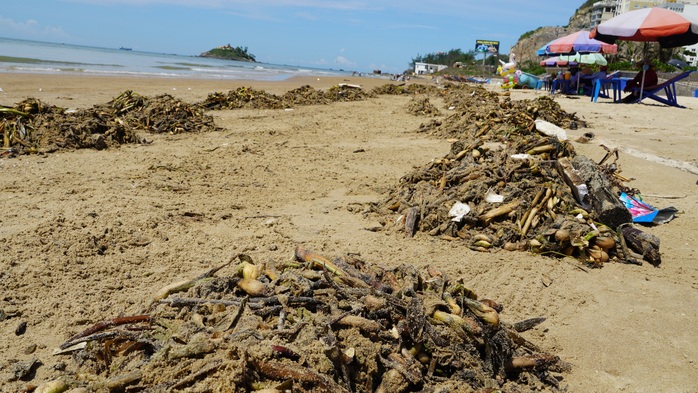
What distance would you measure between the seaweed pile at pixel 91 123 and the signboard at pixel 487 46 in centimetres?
3556

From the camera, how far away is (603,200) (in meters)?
4.91

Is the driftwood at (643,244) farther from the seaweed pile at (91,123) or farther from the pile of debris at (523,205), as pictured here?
the seaweed pile at (91,123)

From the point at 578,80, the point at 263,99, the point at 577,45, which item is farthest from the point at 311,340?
the point at 577,45

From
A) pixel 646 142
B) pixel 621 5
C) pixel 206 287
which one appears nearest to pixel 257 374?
pixel 206 287

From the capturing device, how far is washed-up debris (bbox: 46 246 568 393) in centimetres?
210

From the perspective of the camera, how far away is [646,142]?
376 inches

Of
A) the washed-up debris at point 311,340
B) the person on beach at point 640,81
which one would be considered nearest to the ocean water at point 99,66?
the person on beach at point 640,81

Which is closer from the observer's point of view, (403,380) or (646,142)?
(403,380)

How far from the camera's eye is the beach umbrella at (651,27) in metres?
14.4

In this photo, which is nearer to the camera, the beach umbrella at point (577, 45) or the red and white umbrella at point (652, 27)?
the red and white umbrella at point (652, 27)

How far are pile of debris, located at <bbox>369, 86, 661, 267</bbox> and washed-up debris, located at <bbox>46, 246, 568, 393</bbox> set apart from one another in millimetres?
1702

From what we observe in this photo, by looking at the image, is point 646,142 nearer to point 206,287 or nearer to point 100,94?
point 206,287

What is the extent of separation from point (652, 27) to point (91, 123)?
47.2 ft

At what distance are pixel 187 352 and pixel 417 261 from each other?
98.2 inches
